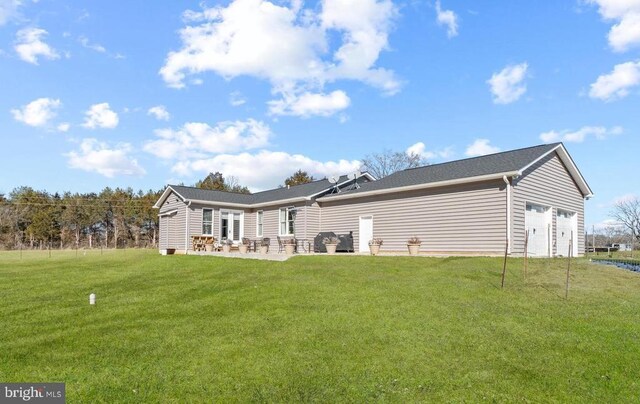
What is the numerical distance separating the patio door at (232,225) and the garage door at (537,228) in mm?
16161

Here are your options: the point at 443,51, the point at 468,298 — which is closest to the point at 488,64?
the point at 443,51

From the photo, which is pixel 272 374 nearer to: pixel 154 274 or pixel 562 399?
pixel 562 399

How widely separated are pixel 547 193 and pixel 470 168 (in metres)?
3.45

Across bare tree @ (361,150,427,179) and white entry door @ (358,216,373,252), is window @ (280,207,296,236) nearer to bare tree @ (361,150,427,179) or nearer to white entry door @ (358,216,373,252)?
white entry door @ (358,216,373,252)

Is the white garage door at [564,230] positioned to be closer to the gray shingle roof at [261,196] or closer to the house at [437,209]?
the house at [437,209]

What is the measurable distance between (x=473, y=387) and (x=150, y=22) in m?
15.0

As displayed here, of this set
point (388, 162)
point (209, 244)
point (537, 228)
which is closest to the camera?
point (537, 228)

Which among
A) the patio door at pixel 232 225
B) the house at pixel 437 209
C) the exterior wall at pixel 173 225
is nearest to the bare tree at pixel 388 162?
the house at pixel 437 209

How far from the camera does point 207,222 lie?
80.7 feet

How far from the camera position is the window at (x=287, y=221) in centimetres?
2328

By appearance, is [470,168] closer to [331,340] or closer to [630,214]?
[331,340]

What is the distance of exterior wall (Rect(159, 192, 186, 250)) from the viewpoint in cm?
2467

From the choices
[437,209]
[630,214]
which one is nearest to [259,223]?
[437,209]

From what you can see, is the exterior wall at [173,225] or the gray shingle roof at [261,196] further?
the exterior wall at [173,225]
